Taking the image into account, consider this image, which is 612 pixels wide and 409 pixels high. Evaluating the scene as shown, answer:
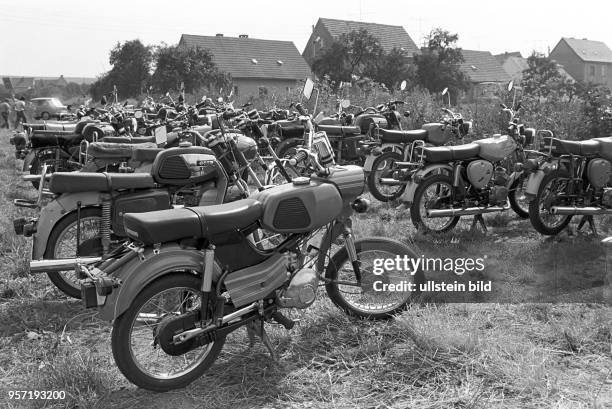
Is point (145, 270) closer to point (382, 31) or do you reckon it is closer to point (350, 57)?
point (350, 57)

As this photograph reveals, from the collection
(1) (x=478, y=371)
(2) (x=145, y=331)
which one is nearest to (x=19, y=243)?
(2) (x=145, y=331)

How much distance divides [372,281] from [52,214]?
2.28m

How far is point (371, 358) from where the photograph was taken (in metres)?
3.32

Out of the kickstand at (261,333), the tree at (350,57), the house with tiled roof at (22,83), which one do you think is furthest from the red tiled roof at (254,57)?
the kickstand at (261,333)

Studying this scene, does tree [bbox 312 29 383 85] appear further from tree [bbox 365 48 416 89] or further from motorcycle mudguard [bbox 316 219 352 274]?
motorcycle mudguard [bbox 316 219 352 274]

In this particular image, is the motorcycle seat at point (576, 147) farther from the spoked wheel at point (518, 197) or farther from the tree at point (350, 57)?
the tree at point (350, 57)

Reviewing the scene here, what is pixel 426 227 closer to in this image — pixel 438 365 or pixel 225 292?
pixel 438 365

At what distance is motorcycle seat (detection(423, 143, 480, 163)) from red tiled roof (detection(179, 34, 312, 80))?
3836 cm

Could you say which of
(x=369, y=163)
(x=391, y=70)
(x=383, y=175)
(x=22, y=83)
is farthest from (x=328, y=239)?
(x=22, y=83)

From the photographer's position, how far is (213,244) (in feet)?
10.1

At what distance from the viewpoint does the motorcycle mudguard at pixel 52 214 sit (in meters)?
4.11

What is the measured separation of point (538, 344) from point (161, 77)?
28.8 m

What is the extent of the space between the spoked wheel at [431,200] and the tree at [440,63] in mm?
32463

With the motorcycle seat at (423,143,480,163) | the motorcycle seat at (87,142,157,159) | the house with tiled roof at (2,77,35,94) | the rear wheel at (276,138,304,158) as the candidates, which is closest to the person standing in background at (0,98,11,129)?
the house with tiled roof at (2,77,35,94)
